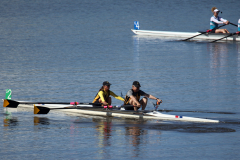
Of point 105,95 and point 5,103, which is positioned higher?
point 105,95

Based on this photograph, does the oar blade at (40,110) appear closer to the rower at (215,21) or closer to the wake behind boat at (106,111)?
the wake behind boat at (106,111)

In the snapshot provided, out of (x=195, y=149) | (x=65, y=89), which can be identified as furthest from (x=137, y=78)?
(x=195, y=149)

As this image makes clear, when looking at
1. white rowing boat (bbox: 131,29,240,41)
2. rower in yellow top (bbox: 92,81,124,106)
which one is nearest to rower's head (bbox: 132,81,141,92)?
rower in yellow top (bbox: 92,81,124,106)

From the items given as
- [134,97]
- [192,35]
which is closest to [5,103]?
[134,97]

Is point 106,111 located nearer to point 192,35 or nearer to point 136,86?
point 136,86

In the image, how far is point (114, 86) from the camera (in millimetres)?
18984

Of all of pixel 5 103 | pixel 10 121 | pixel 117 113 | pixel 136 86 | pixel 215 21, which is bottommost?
pixel 10 121

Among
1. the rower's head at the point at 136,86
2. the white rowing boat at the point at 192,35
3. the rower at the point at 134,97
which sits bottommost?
the rower at the point at 134,97

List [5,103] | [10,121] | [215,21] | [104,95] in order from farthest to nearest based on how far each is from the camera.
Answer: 1. [215,21]
2. [5,103]
3. [104,95]
4. [10,121]

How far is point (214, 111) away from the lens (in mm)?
15047

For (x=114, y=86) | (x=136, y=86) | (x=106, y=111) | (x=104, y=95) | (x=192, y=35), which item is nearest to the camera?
(x=136, y=86)

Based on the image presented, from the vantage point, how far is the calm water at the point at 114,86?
11000 mm

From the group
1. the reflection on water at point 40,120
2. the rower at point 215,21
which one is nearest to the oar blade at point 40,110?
the reflection on water at point 40,120

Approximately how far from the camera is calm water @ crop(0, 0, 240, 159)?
36.1 ft
